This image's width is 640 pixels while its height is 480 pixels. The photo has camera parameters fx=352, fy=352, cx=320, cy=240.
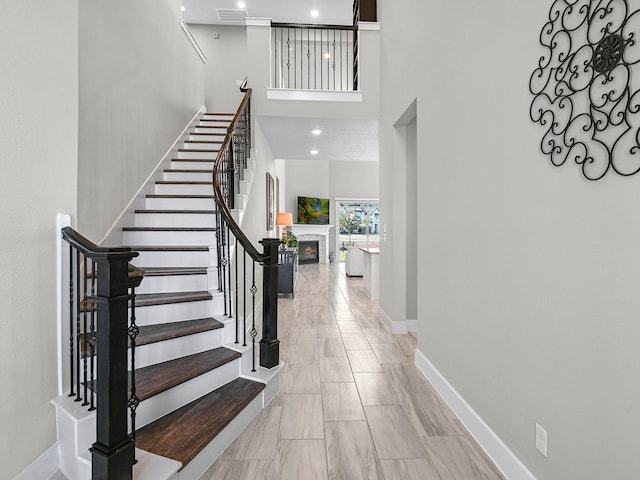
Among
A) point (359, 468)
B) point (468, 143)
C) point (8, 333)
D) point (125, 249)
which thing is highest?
point (468, 143)

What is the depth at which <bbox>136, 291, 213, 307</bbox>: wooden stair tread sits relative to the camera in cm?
275

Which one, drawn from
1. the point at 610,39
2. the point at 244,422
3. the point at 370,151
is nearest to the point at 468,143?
the point at 610,39

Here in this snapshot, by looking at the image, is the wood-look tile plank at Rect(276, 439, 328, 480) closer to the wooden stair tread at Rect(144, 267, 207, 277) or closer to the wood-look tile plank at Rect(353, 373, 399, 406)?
the wood-look tile plank at Rect(353, 373, 399, 406)

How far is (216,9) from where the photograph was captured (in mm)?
8016

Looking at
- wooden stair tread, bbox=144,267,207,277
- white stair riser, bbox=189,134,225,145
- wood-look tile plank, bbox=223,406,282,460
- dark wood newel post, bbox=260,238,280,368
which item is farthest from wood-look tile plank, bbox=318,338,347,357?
white stair riser, bbox=189,134,225,145

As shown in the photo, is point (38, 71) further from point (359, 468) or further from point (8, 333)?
point (359, 468)

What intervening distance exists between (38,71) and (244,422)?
225cm

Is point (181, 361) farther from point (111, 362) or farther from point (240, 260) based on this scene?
point (240, 260)

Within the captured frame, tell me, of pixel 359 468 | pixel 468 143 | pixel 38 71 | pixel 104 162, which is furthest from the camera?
pixel 104 162

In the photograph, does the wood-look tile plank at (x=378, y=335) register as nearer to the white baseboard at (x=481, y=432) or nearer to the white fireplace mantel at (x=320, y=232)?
the white baseboard at (x=481, y=432)

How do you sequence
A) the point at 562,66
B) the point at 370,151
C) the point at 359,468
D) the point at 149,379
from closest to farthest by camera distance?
the point at 562,66 < the point at 359,468 < the point at 149,379 < the point at 370,151

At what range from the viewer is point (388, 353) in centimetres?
363

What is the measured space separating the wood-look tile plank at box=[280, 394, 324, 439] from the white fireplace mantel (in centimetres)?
1052

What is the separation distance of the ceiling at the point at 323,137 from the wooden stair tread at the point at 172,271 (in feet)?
8.86
